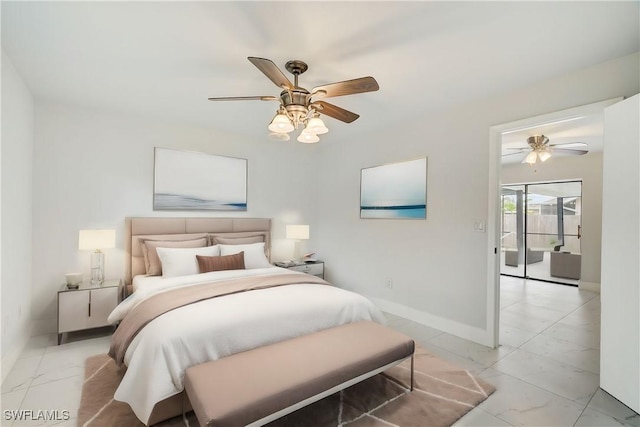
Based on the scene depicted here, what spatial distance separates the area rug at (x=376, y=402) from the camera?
1.88m

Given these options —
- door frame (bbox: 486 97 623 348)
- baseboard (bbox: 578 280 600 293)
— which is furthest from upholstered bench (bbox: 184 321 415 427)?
baseboard (bbox: 578 280 600 293)

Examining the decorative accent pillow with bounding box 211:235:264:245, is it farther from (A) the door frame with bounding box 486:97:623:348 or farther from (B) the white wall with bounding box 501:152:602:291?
(B) the white wall with bounding box 501:152:602:291

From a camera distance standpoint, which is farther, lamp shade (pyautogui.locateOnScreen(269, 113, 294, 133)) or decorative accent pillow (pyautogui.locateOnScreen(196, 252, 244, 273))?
decorative accent pillow (pyautogui.locateOnScreen(196, 252, 244, 273))

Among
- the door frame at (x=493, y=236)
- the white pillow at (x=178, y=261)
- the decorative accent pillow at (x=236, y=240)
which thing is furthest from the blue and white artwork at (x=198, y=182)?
Answer: the door frame at (x=493, y=236)

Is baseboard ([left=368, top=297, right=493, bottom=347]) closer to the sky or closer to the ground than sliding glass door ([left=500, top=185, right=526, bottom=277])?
closer to the ground

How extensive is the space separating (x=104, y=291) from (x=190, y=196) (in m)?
1.49

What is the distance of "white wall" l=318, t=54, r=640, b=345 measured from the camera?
2619 mm

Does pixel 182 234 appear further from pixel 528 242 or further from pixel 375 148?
pixel 528 242

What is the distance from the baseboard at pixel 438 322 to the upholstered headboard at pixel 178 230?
198cm

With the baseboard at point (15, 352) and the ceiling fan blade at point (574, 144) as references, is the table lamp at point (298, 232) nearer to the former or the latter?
the baseboard at point (15, 352)

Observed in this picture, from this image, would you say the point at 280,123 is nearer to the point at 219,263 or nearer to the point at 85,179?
the point at 219,263

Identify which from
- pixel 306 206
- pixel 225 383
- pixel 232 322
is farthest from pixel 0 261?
pixel 306 206

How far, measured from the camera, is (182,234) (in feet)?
12.7

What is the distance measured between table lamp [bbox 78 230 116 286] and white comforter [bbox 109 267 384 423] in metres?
0.82
